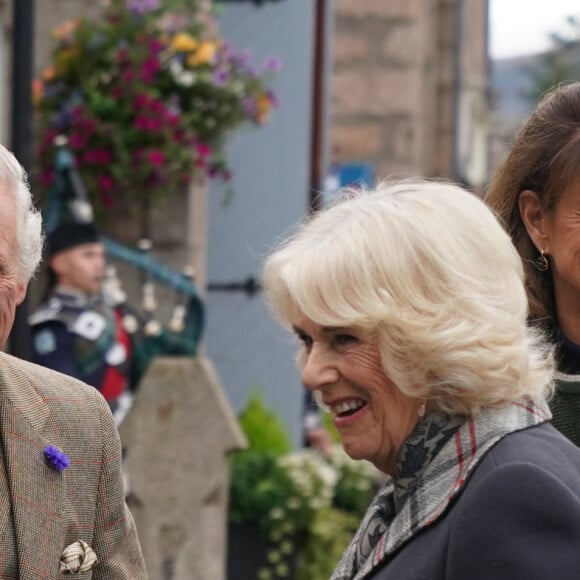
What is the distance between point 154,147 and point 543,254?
4246 millimetres

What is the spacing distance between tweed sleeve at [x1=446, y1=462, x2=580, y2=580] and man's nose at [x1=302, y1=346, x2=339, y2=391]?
1.16 feet

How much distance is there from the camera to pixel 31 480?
2561 millimetres

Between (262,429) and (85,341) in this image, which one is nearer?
(85,341)

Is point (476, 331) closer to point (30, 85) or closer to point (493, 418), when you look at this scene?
point (493, 418)

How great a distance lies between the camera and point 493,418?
239 cm

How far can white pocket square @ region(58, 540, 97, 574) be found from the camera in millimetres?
2557

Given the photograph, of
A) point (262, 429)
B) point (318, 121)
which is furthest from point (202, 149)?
point (318, 121)

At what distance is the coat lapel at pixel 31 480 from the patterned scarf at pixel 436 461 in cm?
47

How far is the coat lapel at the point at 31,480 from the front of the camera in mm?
2512

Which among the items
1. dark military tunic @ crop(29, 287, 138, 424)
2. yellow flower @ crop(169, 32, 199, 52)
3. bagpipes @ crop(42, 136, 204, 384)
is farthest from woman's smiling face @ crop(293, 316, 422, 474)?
yellow flower @ crop(169, 32, 199, 52)

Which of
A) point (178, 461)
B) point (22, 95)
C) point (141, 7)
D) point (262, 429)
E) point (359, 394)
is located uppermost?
point (141, 7)

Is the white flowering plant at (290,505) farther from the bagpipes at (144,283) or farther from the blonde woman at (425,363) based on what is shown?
the blonde woman at (425,363)

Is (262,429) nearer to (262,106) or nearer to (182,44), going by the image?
(262,106)

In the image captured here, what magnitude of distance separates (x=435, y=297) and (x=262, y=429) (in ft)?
17.7
